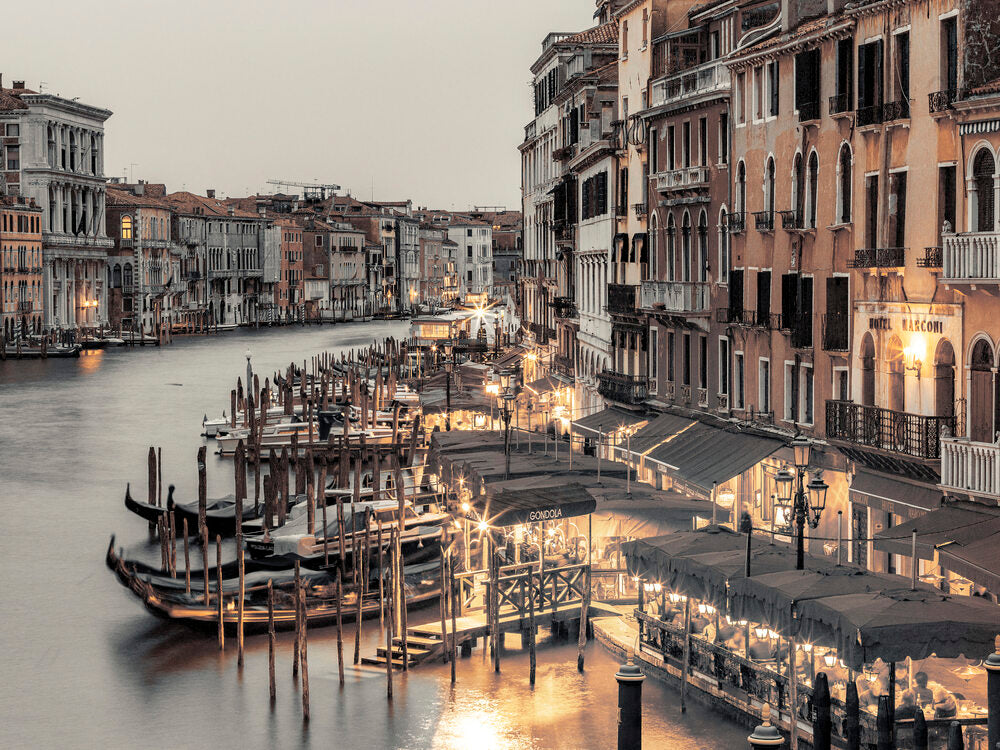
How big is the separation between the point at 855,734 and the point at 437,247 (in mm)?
131895

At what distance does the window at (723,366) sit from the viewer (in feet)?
69.8

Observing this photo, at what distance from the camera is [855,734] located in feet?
37.0

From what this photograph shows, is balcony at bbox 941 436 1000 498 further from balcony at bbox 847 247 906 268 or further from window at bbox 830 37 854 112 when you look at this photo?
window at bbox 830 37 854 112

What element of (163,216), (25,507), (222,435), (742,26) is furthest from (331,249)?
(742,26)

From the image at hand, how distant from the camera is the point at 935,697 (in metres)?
12.1

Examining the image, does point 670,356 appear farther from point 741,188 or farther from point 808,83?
point 808,83

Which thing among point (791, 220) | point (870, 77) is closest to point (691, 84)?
point (791, 220)

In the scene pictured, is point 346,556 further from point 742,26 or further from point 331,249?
point 331,249

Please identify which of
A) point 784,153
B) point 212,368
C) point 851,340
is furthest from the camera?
point 212,368

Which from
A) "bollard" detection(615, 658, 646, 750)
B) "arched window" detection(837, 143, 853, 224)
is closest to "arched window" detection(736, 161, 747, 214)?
"arched window" detection(837, 143, 853, 224)

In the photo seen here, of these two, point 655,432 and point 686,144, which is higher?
point 686,144

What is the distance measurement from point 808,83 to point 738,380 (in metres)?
4.34

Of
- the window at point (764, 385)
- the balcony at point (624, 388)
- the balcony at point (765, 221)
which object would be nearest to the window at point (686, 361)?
the balcony at point (624, 388)

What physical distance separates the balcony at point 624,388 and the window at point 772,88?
20.2ft
